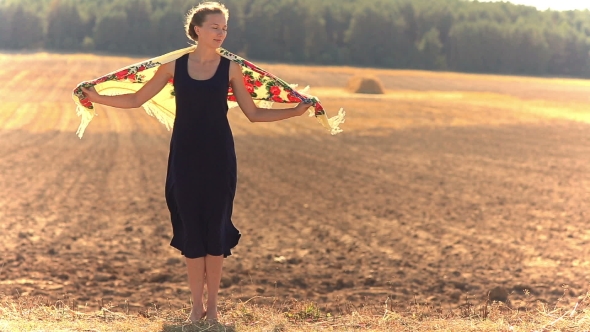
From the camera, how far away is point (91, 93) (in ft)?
13.6

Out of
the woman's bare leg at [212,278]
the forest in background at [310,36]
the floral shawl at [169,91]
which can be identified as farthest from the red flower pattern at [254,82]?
the forest in background at [310,36]

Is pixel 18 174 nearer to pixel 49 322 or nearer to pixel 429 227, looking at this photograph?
pixel 429 227

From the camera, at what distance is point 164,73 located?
4008mm

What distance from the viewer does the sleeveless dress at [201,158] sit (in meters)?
3.86

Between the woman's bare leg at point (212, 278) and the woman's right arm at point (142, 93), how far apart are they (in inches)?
36.3

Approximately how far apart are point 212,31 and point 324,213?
709 centimetres

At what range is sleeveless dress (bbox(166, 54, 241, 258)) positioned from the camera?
386cm

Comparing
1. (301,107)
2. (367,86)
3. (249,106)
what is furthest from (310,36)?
(249,106)

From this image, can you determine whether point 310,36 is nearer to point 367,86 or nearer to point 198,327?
point 367,86

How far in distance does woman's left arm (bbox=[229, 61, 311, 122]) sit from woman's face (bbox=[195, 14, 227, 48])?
0.16 m

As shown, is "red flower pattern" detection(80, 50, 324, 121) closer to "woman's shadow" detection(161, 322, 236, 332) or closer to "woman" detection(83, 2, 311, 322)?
"woman" detection(83, 2, 311, 322)

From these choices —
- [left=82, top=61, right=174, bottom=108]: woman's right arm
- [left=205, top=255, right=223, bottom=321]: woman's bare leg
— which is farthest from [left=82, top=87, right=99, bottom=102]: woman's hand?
[left=205, top=255, right=223, bottom=321]: woman's bare leg

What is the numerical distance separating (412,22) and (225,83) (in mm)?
64792

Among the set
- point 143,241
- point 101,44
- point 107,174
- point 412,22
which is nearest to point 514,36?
point 412,22
